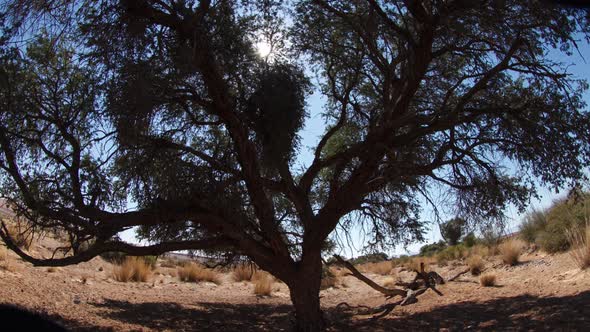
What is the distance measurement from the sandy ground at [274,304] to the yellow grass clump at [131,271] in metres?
0.30

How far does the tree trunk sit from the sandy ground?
94 centimetres

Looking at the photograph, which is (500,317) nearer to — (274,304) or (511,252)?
(274,304)

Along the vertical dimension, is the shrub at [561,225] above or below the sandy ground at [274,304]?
above

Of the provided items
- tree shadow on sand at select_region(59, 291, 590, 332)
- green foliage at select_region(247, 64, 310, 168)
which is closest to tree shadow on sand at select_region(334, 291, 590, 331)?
tree shadow on sand at select_region(59, 291, 590, 332)

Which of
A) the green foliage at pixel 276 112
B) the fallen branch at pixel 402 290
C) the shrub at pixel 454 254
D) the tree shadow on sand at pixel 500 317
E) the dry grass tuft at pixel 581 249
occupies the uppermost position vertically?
the green foliage at pixel 276 112

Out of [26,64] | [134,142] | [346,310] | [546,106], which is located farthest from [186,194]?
[346,310]

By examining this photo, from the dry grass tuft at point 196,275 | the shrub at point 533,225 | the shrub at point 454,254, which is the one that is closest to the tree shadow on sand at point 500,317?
the shrub at point 533,225

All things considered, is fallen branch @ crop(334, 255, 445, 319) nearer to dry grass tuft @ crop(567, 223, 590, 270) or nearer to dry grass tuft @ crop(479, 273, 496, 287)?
dry grass tuft @ crop(479, 273, 496, 287)

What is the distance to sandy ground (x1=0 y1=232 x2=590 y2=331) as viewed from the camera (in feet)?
32.2

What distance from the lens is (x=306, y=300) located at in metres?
9.86

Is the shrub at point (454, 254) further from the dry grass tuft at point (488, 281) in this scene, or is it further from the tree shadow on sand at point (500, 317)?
the tree shadow on sand at point (500, 317)

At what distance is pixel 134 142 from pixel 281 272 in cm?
375

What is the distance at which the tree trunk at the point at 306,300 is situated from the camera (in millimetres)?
9820

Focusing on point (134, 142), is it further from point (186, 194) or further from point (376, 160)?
point (376, 160)
